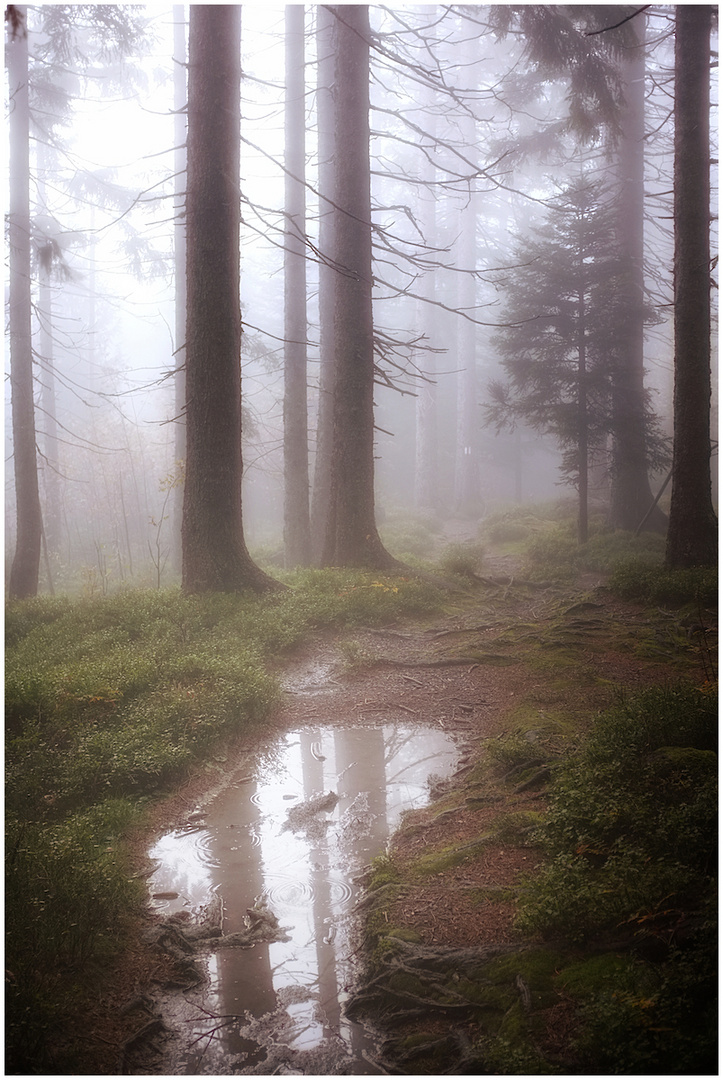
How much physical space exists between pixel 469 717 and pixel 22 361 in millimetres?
10638

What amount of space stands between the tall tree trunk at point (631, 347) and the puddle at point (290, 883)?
11.8 metres

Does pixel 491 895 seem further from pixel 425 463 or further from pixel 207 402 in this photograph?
pixel 425 463

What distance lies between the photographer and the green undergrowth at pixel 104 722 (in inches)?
129

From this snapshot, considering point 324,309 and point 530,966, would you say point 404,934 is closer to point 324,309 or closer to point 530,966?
point 530,966

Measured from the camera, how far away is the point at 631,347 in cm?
1579

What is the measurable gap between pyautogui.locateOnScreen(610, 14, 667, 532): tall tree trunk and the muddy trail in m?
8.77

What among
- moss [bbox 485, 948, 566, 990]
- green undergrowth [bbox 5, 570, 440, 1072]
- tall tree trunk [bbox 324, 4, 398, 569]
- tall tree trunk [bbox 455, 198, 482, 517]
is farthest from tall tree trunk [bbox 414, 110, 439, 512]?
moss [bbox 485, 948, 566, 990]

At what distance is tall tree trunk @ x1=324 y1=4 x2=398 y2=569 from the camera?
1088cm

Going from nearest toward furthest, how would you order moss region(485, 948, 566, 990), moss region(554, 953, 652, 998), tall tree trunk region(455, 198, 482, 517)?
moss region(554, 953, 652, 998) < moss region(485, 948, 566, 990) < tall tree trunk region(455, 198, 482, 517)

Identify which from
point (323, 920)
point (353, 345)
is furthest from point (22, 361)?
point (323, 920)

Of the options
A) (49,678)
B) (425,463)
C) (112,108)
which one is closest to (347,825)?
(49,678)

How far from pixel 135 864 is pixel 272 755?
5.72 ft

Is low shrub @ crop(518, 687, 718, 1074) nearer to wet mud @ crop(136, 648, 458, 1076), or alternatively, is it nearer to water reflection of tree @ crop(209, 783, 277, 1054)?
wet mud @ crop(136, 648, 458, 1076)

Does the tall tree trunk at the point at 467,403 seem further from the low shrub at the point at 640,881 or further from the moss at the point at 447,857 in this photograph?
the moss at the point at 447,857
